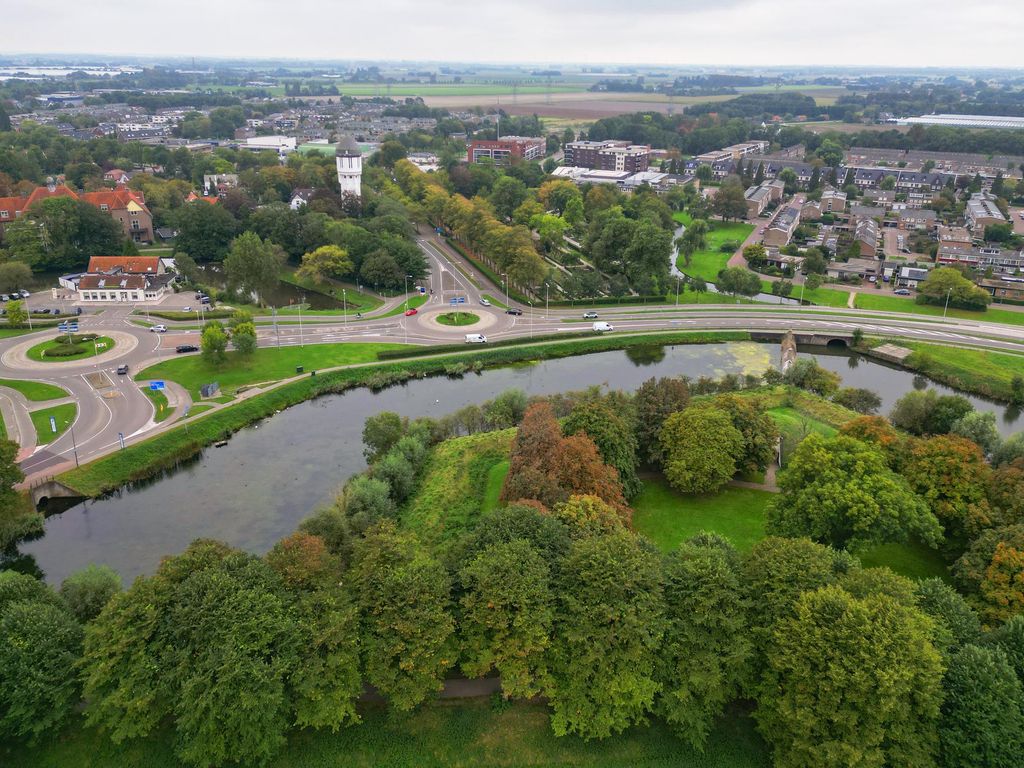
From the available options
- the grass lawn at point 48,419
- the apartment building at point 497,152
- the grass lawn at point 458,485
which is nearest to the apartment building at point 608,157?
the apartment building at point 497,152

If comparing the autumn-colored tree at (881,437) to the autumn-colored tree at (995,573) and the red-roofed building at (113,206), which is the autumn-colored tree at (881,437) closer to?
the autumn-colored tree at (995,573)

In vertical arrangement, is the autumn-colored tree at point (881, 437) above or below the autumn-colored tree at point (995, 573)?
above

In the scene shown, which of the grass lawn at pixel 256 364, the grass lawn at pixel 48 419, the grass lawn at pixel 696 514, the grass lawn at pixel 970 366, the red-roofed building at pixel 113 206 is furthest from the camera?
the red-roofed building at pixel 113 206

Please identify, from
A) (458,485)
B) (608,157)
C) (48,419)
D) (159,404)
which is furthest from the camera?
(608,157)

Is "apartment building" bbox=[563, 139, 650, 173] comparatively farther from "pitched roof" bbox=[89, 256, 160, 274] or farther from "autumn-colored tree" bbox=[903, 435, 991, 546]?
"autumn-colored tree" bbox=[903, 435, 991, 546]

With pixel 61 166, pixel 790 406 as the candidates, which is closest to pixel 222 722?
pixel 790 406

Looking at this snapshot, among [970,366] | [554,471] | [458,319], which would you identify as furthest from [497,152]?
[554,471]

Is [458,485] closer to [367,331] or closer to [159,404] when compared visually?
[159,404]
